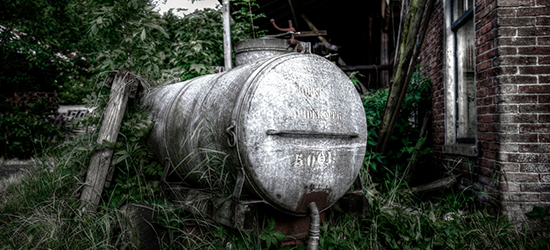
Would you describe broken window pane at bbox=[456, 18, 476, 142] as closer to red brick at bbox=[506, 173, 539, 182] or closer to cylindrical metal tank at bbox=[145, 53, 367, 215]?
red brick at bbox=[506, 173, 539, 182]

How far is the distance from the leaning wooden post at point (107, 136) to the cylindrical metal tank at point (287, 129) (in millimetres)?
1097

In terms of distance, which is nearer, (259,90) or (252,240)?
(259,90)

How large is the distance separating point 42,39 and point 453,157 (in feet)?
26.5

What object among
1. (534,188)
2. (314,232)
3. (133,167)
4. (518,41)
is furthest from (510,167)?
(133,167)

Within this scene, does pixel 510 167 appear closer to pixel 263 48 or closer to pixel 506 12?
pixel 506 12

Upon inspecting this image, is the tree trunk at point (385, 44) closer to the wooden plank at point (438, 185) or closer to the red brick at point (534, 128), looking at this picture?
the wooden plank at point (438, 185)

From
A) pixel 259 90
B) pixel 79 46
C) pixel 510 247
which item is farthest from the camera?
pixel 79 46

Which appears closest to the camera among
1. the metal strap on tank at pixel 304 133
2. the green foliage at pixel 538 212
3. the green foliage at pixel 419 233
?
the metal strap on tank at pixel 304 133

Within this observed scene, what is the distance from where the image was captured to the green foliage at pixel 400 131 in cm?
395

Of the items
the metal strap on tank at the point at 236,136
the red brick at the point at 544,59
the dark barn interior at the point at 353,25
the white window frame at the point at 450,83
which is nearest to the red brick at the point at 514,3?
the red brick at the point at 544,59

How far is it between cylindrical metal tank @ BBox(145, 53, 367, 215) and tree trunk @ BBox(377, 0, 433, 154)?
1561mm

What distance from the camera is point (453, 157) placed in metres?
3.59

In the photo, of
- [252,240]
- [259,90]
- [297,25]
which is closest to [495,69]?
[259,90]

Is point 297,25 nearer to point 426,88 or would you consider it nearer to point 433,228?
point 426,88
